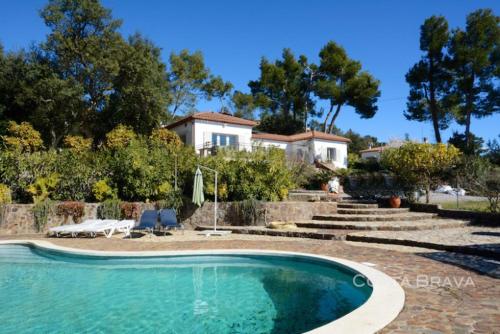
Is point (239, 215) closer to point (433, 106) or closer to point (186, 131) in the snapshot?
point (186, 131)

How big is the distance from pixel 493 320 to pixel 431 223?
9.96 metres

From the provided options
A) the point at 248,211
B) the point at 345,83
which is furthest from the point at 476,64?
the point at 248,211

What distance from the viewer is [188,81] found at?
40.9 meters

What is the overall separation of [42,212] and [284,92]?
115 ft

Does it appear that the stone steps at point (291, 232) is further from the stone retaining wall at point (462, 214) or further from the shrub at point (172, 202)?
the stone retaining wall at point (462, 214)

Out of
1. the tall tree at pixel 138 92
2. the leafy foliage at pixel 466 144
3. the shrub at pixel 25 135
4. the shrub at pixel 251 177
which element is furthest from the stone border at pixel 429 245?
the leafy foliage at pixel 466 144

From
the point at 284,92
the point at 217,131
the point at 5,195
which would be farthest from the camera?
the point at 284,92

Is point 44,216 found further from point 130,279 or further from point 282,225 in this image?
point 282,225

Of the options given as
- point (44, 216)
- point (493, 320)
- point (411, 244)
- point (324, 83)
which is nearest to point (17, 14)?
point (44, 216)

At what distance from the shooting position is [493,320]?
178 inches

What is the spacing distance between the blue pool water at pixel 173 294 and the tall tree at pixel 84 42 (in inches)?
824

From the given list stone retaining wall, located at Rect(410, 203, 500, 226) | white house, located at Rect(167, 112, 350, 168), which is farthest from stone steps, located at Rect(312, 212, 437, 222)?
white house, located at Rect(167, 112, 350, 168)

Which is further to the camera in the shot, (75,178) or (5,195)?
(75,178)

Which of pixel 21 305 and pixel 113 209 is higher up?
pixel 113 209
